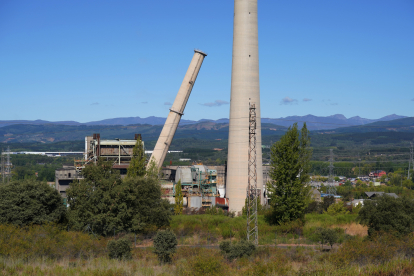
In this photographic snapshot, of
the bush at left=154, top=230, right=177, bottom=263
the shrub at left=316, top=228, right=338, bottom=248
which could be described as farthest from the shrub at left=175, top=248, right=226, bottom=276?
the shrub at left=316, top=228, right=338, bottom=248

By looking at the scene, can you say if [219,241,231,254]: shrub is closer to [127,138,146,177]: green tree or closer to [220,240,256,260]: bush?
[220,240,256,260]: bush

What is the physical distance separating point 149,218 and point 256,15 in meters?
25.8

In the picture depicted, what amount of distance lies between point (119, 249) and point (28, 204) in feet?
27.5

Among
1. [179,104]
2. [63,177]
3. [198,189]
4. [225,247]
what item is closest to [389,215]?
[225,247]

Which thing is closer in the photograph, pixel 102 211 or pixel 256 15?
pixel 102 211

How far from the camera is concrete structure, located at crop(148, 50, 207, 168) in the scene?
4594 centimetres

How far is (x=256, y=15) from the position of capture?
43219mm

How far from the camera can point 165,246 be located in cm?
2284

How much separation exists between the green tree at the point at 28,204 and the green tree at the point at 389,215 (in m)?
22.1

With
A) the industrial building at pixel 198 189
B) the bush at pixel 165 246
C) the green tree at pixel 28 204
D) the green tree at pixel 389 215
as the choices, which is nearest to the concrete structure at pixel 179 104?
the industrial building at pixel 198 189

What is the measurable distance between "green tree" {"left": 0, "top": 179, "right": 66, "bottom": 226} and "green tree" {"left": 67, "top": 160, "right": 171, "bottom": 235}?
1.23 m

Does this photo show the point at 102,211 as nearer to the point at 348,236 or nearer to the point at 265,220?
the point at 265,220

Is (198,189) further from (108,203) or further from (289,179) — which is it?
(108,203)

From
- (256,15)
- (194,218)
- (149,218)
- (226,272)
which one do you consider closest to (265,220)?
(194,218)
